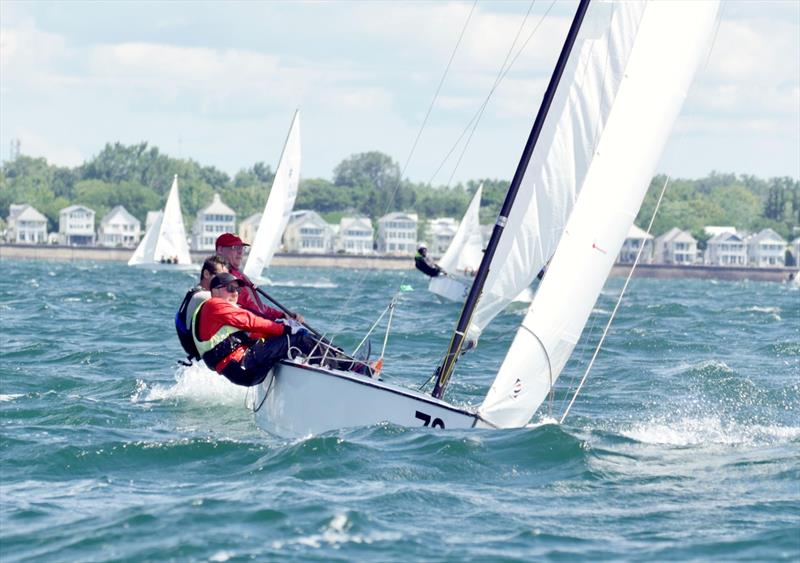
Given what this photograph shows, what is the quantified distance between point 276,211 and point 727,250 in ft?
336

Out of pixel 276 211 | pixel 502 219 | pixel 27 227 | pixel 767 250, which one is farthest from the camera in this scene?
pixel 767 250

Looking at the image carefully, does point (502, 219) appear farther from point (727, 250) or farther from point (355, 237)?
point (727, 250)

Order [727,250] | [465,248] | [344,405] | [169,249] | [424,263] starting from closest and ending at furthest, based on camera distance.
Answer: [344,405] < [424,263] < [465,248] < [169,249] < [727,250]

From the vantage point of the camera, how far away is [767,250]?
131 meters

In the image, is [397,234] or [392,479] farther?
[397,234]

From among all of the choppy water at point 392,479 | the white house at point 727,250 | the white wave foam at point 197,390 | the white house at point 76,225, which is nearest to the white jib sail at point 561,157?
the choppy water at point 392,479

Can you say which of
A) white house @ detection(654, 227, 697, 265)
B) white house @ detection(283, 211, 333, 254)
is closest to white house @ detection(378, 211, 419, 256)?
white house @ detection(283, 211, 333, 254)

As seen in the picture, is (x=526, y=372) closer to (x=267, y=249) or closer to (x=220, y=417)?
(x=220, y=417)

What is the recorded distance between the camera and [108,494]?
7684mm

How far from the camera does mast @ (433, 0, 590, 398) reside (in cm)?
951

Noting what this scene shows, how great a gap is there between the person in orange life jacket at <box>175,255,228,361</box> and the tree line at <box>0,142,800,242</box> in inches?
4725

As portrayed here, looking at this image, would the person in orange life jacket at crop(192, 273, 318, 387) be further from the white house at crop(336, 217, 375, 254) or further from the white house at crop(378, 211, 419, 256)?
the white house at crop(378, 211, 419, 256)

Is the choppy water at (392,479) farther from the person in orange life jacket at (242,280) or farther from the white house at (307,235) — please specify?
the white house at (307,235)

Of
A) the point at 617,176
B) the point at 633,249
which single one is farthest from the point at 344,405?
the point at 633,249
